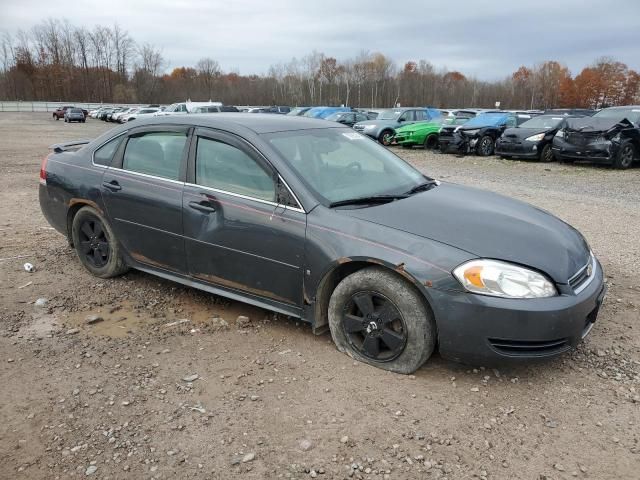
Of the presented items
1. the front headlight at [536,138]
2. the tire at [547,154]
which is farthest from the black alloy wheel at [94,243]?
the tire at [547,154]

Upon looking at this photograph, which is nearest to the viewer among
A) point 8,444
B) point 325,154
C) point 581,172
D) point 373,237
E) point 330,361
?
point 8,444

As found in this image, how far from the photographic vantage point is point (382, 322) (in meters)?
3.25

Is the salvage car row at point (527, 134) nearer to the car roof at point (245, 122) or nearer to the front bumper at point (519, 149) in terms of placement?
the front bumper at point (519, 149)

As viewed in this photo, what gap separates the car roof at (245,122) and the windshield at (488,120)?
1456 centimetres

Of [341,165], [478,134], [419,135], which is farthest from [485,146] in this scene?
[341,165]

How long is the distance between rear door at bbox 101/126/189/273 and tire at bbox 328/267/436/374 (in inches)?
57.6

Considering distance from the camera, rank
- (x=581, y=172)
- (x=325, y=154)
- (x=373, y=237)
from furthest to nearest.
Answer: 1. (x=581, y=172)
2. (x=325, y=154)
3. (x=373, y=237)

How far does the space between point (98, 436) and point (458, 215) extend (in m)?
2.54

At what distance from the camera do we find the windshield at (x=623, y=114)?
13.5m

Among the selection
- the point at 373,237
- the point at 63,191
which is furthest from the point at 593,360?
the point at 63,191

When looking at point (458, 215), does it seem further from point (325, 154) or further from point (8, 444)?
point (8, 444)

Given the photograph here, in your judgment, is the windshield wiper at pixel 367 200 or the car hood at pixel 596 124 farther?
the car hood at pixel 596 124

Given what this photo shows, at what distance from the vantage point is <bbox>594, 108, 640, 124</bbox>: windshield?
44.2 ft

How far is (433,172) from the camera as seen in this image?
1339cm
